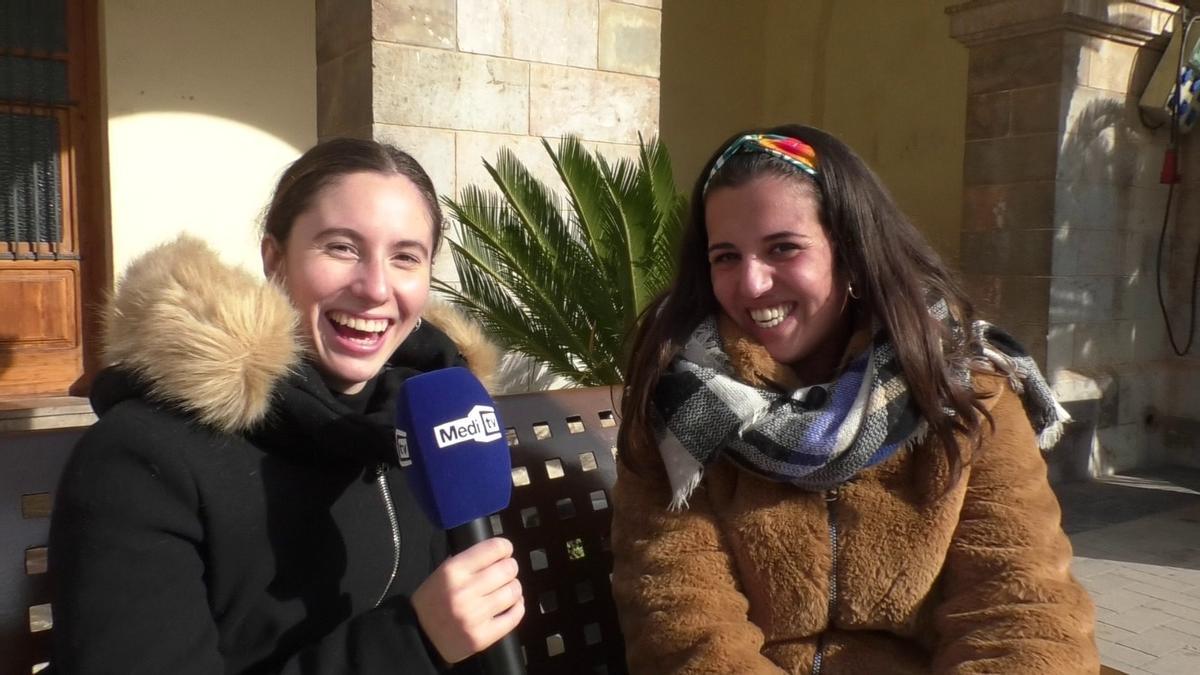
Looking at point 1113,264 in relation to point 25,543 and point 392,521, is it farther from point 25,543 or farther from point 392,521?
point 25,543

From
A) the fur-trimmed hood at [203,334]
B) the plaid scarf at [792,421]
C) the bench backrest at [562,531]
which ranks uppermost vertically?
the fur-trimmed hood at [203,334]

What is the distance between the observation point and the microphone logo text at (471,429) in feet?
3.95

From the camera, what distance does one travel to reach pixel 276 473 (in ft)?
4.48

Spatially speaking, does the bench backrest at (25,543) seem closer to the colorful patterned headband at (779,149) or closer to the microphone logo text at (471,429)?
the microphone logo text at (471,429)

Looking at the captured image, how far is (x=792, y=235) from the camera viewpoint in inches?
67.7

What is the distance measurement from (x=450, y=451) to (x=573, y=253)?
9.70ft

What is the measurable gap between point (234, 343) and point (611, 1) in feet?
12.1

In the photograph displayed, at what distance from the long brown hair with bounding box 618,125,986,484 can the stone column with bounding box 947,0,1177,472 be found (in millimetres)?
Answer: 4506

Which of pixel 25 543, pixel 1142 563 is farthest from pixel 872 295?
pixel 1142 563

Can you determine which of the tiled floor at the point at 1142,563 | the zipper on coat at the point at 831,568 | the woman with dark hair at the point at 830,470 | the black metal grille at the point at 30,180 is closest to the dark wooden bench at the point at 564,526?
the woman with dark hair at the point at 830,470

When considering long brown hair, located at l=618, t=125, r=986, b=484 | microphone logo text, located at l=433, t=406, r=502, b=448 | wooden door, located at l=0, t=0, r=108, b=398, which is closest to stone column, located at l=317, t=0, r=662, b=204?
wooden door, located at l=0, t=0, r=108, b=398

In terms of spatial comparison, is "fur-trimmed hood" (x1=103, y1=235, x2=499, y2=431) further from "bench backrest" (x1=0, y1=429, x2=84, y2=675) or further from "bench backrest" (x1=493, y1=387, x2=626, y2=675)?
"bench backrest" (x1=493, y1=387, x2=626, y2=675)

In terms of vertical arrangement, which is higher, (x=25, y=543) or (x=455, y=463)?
(x=455, y=463)

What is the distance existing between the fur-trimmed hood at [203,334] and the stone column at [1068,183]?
17.9ft
